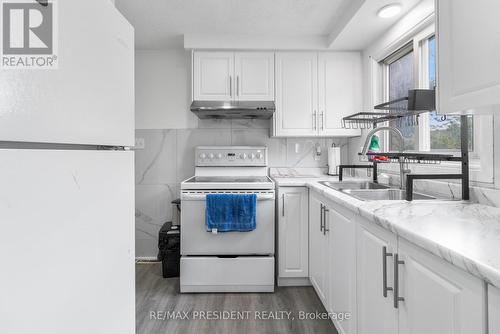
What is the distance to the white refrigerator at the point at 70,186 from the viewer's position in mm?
428

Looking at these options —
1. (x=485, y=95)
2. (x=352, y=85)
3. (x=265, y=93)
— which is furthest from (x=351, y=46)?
(x=485, y=95)

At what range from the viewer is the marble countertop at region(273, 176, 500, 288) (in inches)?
25.9

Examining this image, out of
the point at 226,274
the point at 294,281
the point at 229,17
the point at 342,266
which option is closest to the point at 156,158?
the point at 226,274

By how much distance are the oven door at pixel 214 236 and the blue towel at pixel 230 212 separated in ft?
0.22

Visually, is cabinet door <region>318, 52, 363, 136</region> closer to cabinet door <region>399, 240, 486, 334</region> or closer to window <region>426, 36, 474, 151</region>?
window <region>426, 36, 474, 151</region>

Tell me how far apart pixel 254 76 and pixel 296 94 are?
439 millimetres

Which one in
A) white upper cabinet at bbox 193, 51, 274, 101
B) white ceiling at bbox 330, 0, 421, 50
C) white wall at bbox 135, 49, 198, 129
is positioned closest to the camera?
white ceiling at bbox 330, 0, 421, 50

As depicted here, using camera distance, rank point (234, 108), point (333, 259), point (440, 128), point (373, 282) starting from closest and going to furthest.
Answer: point (373, 282), point (333, 259), point (440, 128), point (234, 108)

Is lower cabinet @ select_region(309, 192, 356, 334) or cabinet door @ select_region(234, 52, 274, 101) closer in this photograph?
lower cabinet @ select_region(309, 192, 356, 334)

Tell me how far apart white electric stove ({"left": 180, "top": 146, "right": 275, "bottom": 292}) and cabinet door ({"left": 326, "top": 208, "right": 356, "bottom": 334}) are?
610 millimetres

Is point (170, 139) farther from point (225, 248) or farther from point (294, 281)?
point (294, 281)

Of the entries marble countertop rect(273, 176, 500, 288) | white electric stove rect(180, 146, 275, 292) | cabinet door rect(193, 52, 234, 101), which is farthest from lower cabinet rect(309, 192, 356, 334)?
cabinet door rect(193, 52, 234, 101)

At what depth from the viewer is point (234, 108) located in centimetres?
255

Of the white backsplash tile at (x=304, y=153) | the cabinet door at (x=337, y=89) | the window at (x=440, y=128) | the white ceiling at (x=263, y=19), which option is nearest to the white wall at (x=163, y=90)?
the white ceiling at (x=263, y=19)
